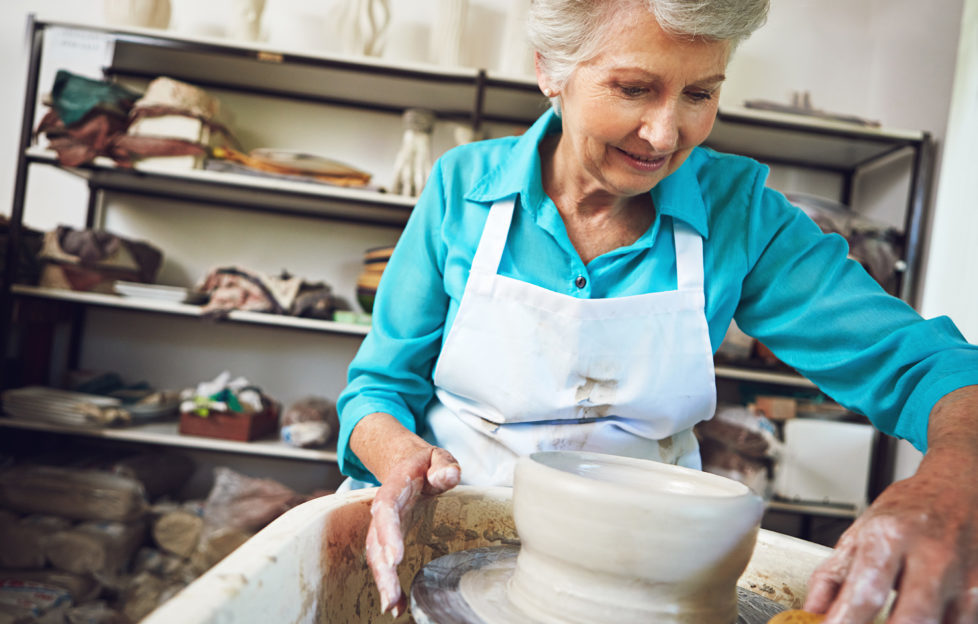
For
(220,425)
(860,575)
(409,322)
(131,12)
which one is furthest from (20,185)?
(860,575)

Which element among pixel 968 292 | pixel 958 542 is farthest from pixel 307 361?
pixel 958 542

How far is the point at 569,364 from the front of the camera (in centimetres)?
89

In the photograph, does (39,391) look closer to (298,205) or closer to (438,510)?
(298,205)

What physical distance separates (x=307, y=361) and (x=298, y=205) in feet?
1.99

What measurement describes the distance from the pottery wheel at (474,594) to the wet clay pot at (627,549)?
0.03m

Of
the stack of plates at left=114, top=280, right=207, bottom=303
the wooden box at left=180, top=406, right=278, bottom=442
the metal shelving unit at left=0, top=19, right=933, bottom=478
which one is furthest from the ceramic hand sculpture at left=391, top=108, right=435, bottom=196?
the wooden box at left=180, top=406, right=278, bottom=442

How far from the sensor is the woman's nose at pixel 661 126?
0.77 meters

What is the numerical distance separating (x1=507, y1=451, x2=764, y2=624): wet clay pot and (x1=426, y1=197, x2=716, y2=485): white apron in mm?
319

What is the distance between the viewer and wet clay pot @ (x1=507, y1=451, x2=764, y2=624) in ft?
1.64

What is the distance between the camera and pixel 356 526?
0.68 meters

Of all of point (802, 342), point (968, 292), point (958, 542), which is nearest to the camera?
point (958, 542)

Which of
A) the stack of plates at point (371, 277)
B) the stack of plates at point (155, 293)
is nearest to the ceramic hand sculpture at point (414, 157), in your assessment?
the stack of plates at point (371, 277)

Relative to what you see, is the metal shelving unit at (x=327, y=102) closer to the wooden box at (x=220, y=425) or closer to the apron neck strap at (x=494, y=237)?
the wooden box at (x=220, y=425)

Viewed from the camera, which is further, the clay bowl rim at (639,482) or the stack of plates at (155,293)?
the stack of plates at (155,293)
